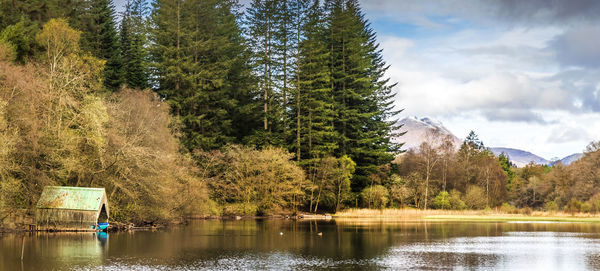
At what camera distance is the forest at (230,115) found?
47.7 meters

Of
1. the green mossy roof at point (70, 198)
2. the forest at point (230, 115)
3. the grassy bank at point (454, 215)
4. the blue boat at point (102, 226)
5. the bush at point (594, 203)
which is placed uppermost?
the forest at point (230, 115)

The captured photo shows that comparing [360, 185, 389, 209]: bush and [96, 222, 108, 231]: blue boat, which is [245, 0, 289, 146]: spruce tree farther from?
[96, 222, 108, 231]: blue boat

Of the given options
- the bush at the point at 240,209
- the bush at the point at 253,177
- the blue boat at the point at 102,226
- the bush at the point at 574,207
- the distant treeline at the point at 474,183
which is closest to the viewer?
the blue boat at the point at 102,226

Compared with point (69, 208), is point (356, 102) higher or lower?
higher

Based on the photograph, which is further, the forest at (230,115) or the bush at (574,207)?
the bush at (574,207)

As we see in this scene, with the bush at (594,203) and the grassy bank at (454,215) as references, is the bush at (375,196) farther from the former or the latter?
the bush at (594,203)

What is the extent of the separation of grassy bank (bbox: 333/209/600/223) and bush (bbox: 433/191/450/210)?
215 centimetres

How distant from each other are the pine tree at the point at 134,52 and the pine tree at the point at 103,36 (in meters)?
1.61

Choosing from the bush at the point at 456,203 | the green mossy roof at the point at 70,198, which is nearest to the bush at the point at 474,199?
the bush at the point at 456,203

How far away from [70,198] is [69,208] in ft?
2.35

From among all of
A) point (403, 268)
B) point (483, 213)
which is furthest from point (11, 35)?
point (483, 213)

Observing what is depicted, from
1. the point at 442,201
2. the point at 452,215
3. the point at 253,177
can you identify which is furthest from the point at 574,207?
the point at 253,177

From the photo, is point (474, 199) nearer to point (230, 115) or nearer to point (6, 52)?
point (230, 115)

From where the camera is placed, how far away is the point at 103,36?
76125 mm
